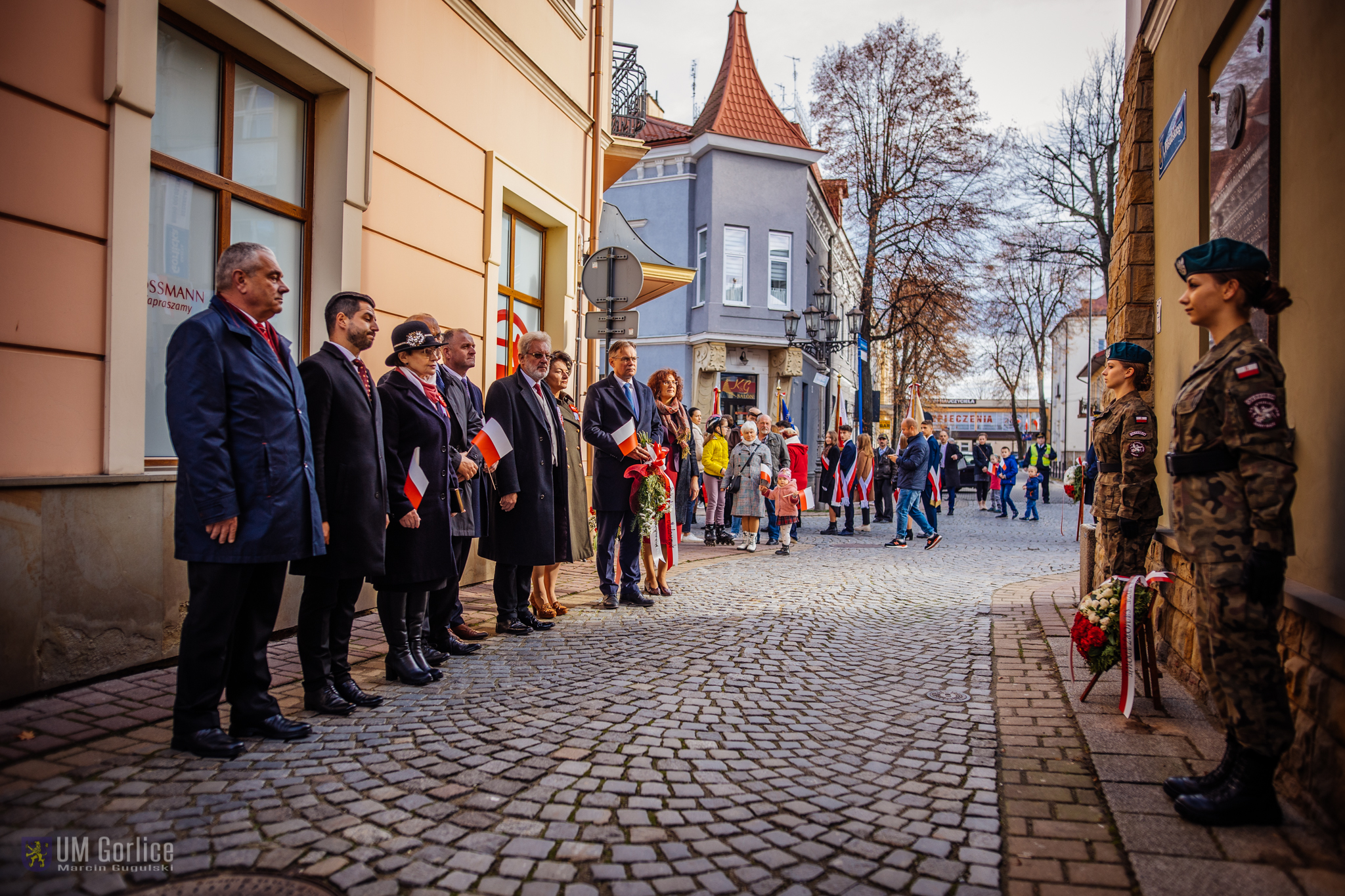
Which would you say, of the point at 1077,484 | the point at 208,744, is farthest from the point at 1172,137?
the point at 208,744

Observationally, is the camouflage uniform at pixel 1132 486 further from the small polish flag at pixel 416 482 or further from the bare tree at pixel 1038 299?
the bare tree at pixel 1038 299

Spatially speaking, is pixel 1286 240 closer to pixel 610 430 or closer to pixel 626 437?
pixel 626 437

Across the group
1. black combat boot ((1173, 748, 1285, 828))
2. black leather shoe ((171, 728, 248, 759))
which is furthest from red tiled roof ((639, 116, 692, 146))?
black combat boot ((1173, 748, 1285, 828))

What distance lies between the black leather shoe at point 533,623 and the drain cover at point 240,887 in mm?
3731

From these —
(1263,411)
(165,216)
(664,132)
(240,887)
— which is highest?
(664,132)

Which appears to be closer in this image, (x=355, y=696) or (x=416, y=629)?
(x=355, y=696)

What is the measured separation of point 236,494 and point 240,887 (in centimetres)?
165

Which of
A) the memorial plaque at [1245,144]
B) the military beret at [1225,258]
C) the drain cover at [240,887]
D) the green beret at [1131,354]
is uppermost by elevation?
the memorial plaque at [1245,144]

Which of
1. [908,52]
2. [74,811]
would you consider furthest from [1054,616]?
[908,52]

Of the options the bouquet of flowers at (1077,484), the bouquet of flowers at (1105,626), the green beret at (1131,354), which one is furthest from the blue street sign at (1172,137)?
the bouquet of flowers at (1105,626)

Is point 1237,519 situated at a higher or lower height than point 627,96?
lower

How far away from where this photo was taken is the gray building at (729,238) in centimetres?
2544

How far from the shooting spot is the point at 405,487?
16.0 ft

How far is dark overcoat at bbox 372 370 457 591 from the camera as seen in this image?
4.87 m
